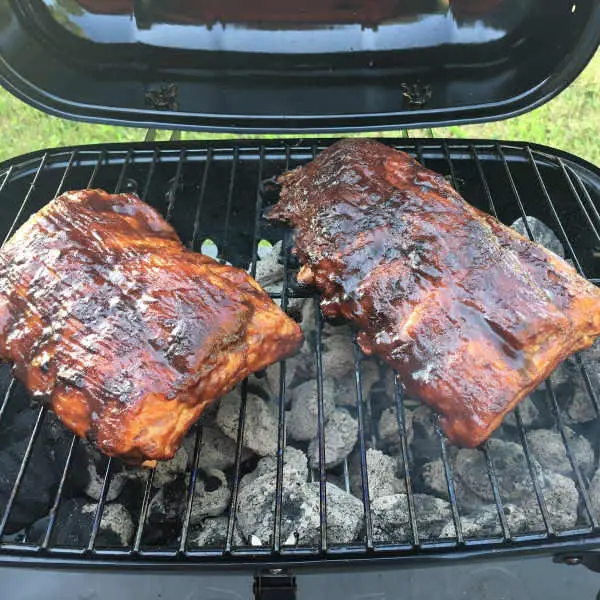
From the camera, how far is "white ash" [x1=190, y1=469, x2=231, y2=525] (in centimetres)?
210

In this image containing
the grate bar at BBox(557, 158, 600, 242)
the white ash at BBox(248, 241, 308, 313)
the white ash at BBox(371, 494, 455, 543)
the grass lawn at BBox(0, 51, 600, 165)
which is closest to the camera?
the white ash at BBox(371, 494, 455, 543)

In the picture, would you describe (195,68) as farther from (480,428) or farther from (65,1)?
(480,428)

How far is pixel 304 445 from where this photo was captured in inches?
92.0

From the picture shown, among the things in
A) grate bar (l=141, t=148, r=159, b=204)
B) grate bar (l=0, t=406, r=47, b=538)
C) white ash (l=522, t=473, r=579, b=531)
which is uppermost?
grate bar (l=141, t=148, r=159, b=204)

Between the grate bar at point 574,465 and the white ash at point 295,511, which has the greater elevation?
the grate bar at point 574,465

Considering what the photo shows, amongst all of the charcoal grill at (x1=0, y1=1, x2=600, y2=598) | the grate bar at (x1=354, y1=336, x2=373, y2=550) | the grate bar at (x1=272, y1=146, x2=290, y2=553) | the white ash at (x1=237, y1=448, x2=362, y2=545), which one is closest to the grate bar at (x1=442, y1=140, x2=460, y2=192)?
the charcoal grill at (x1=0, y1=1, x2=600, y2=598)

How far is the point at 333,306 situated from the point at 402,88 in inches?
47.7

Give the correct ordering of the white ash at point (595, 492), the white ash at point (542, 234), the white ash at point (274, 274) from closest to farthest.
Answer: the white ash at point (595, 492)
the white ash at point (274, 274)
the white ash at point (542, 234)

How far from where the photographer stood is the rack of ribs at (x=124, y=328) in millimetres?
1869

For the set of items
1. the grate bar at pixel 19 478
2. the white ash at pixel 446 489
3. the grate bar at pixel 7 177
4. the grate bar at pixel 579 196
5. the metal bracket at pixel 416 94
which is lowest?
the white ash at pixel 446 489

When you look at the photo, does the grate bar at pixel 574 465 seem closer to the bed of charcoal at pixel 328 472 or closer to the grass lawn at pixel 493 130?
the bed of charcoal at pixel 328 472

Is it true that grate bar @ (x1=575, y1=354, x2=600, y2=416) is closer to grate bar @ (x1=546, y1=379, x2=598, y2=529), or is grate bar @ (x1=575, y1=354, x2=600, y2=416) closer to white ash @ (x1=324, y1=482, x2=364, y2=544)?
grate bar @ (x1=546, y1=379, x2=598, y2=529)

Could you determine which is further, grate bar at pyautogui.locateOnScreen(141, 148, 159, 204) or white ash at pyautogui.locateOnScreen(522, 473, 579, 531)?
grate bar at pyautogui.locateOnScreen(141, 148, 159, 204)

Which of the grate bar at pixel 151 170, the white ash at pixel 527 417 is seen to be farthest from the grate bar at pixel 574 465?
the grate bar at pixel 151 170
